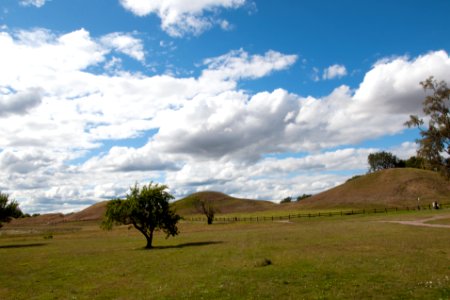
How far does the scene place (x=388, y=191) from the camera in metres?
157

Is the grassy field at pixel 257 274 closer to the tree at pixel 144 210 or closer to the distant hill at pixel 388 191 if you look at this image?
the tree at pixel 144 210

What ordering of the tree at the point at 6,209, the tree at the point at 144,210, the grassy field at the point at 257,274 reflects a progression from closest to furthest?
the grassy field at the point at 257,274, the tree at the point at 144,210, the tree at the point at 6,209

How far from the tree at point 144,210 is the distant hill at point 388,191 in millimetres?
108536

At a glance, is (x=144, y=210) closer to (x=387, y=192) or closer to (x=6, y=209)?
(x=6, y=209)

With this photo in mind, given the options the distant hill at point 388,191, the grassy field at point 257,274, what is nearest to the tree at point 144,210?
the grassy field at point 257,274

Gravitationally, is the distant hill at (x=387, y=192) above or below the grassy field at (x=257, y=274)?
above

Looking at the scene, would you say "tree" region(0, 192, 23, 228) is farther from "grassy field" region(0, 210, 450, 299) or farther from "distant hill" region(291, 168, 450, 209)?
"distant hill" region(291, 168, 450, 209)

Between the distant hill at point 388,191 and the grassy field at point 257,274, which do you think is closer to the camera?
the grassy field at point 257,274

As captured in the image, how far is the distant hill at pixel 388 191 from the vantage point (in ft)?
470

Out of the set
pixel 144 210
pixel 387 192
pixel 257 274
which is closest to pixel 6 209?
pixel 144 210

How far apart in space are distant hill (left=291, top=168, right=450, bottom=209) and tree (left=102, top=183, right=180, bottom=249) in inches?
4273

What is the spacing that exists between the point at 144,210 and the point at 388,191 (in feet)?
443

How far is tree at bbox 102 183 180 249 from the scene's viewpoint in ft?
152

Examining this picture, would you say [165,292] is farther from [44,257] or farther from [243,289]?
[44,257]
